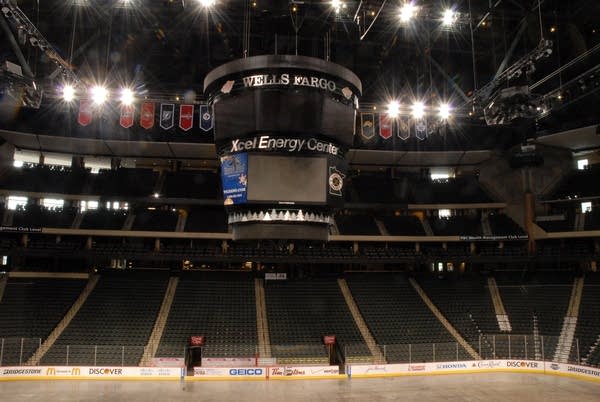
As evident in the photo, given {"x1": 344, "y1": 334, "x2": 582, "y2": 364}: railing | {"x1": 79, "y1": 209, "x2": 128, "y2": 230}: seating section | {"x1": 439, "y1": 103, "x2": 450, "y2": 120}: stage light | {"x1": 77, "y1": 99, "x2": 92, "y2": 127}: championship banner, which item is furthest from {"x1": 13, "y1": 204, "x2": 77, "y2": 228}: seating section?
{"x1": 439, "y1": 103, "x2": 450, "y2": 120}: stage light

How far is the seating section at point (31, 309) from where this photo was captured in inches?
822

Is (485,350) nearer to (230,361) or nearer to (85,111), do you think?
(230,361)

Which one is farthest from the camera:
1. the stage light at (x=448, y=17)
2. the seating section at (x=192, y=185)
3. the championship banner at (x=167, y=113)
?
the seating section at (x=192, y=185)

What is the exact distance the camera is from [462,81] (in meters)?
24.1

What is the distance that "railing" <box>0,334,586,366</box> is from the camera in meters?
20.4

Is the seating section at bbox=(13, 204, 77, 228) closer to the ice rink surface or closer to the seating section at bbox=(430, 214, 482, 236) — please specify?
the ice rink surface

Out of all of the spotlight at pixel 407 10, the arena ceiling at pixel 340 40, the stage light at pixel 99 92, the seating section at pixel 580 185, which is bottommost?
the seating section at pixel 580 185

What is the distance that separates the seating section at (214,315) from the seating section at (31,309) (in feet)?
19.4

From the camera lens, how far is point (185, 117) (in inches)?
778

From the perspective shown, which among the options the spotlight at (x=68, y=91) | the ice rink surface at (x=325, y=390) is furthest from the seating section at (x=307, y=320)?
the spotlight at (x=68, y=91)

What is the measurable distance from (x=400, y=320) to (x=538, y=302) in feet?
29.2

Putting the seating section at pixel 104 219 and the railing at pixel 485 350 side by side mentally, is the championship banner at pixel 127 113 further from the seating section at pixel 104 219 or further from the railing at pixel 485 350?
the railing at pixel 485 350

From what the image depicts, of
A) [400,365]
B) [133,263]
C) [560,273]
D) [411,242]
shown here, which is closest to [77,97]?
[133,263]

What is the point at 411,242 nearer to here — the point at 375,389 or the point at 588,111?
the point at 588,111
